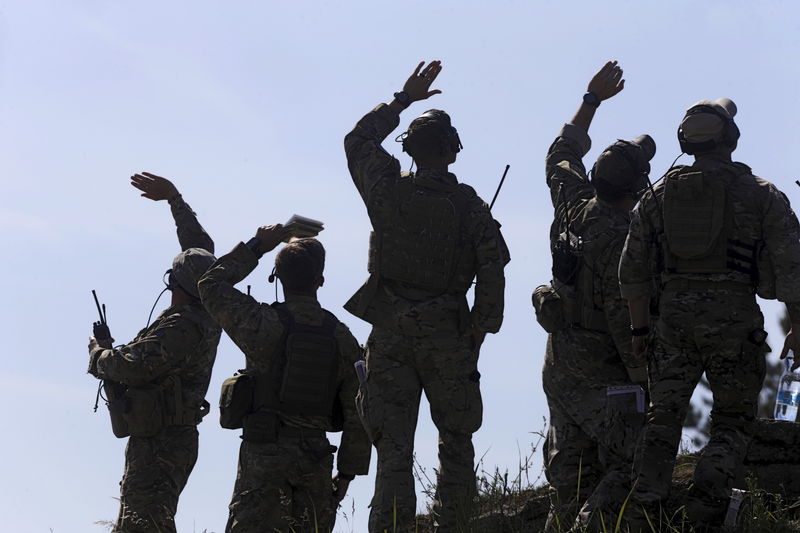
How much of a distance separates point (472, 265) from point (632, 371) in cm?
122

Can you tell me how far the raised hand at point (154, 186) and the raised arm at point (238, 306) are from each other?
218cm

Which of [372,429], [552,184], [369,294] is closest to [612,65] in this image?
[552,184]

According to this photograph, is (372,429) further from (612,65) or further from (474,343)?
(612,65)

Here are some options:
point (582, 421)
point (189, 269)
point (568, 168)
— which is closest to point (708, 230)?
point (582, 421)

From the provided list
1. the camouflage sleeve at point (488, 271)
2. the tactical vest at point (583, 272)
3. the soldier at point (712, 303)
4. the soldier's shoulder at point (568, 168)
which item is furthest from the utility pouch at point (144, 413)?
the soldier at point (712, 303)

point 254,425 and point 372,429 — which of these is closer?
point 372,429

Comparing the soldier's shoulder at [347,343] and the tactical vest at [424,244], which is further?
the soldier's shoulder at [347,343]

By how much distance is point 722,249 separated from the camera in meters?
6.93

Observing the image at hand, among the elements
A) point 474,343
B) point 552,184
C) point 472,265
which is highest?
point 552,184

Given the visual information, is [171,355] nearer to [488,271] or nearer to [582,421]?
[488,271]

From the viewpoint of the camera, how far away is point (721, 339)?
6855 mm

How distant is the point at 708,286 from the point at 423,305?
71.8 inches

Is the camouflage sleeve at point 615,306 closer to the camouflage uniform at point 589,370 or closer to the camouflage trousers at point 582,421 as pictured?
the camouflage uniform at point 589,370

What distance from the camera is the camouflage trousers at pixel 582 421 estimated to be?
24.6ft
